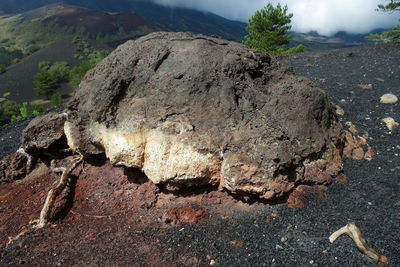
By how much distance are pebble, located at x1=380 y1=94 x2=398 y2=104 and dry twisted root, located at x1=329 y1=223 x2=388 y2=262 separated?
15.2 ft

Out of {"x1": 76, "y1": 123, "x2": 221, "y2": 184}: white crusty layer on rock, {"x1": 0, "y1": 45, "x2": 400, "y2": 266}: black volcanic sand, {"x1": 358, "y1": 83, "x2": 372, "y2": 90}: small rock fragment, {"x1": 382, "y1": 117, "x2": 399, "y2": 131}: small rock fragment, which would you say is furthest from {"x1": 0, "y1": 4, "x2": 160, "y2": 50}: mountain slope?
{"x1": 0, "y1": 45, "x2": 400, "y2": 266}: black volcanic sand

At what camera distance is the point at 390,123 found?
16.8 feet

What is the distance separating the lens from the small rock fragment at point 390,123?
16.6 feet

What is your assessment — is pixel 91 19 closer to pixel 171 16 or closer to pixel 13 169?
pixel 171 16

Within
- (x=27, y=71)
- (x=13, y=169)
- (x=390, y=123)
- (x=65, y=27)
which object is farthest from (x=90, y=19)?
(x=390, y=123)

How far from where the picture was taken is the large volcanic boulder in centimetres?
334

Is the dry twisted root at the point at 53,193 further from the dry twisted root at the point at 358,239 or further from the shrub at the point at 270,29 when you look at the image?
the shrub at the point at 270,29

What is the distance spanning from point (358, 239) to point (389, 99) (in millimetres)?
4902

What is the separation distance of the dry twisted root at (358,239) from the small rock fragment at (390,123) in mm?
3408

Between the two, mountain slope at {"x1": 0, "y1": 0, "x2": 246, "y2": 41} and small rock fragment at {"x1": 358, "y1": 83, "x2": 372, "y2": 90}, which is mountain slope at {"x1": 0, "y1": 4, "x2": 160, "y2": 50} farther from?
small rock fragment at {"x1": 358, "y1": 83, "x2": 372, "y2": 90}

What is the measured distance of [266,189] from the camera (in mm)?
3330

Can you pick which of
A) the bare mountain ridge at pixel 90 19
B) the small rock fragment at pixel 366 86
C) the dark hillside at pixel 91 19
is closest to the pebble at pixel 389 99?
the small rock fragment at pixel 366 86

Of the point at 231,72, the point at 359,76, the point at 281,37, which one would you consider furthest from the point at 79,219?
the point at 281,37

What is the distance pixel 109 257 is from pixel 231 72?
333 cm
